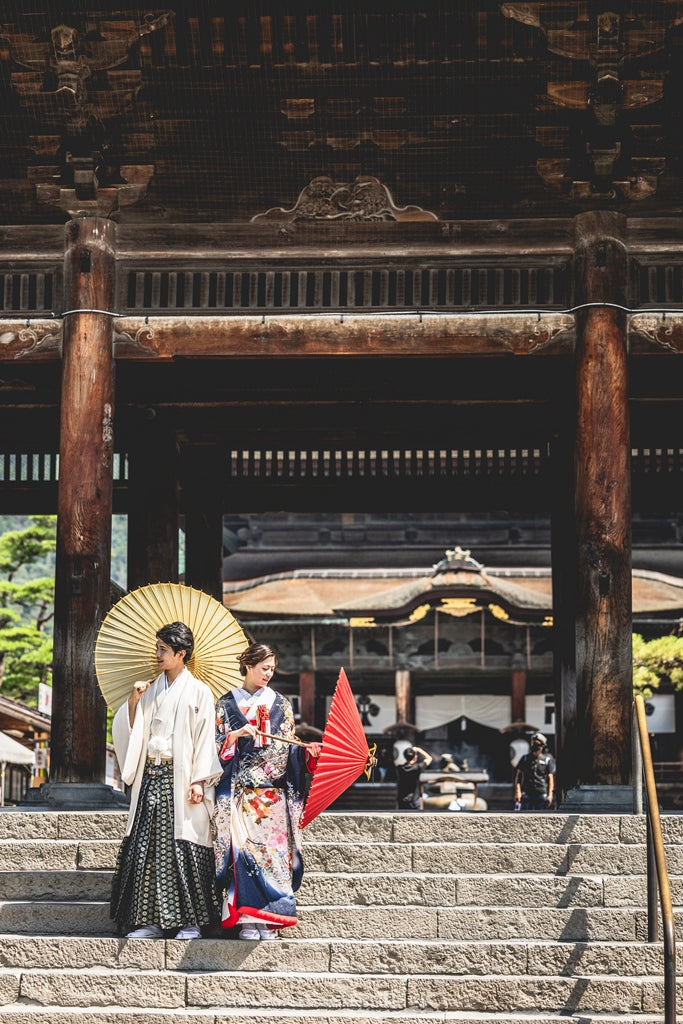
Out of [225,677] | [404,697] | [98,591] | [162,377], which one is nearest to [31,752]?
[404,697]

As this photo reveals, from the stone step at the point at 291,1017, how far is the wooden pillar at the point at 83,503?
267 cm

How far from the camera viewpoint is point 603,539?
966 centimetres

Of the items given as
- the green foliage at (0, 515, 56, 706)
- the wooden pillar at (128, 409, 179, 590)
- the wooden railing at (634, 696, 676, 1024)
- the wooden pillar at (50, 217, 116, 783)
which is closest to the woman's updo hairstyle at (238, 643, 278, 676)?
the wooden railing at (634, 696, 676, 1024)

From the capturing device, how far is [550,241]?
1066 cm

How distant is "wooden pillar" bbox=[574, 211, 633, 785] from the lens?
9.48 m

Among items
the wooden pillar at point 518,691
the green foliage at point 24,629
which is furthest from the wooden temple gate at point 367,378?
the green foliage at point 24,629

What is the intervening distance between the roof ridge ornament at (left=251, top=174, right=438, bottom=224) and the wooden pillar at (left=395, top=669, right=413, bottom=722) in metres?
14.5

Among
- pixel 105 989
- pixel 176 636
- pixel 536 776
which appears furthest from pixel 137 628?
pixel 536 776

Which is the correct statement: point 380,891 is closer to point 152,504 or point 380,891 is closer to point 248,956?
point 248,956

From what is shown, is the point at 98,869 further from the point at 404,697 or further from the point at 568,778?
the point at 404,697

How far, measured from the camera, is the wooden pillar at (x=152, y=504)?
42.9ft

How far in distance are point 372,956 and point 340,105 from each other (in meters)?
5.90

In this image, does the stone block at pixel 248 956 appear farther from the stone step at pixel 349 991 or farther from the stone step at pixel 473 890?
the stone step at pixel 473 890

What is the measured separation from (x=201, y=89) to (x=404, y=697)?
1551 cm
